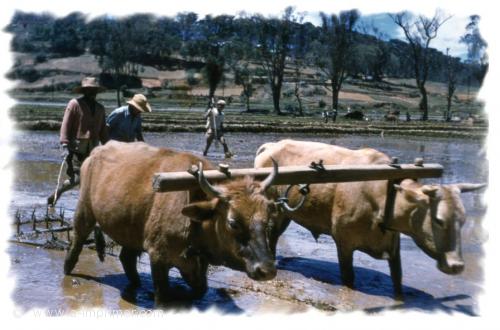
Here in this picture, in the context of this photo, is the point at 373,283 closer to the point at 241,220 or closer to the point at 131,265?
the point at 131,265

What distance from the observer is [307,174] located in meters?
6.62

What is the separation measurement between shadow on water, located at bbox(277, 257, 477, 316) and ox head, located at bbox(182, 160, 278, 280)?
2166 millimetres

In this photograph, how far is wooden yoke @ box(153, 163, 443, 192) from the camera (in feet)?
18.3

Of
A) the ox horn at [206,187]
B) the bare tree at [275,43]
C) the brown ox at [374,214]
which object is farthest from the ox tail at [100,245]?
the bare tree at [275,43]

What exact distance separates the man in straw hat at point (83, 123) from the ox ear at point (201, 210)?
3.89 m

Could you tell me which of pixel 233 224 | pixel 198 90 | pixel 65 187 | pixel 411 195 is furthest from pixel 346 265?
pixel 198 90

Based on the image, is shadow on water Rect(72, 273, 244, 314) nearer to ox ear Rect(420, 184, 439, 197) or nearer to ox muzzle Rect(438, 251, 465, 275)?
ox muzzle Rect(438, 251, 465, 275)

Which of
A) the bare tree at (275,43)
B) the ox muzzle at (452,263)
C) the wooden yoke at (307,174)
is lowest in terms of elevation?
the ox muzzle at (452,263)

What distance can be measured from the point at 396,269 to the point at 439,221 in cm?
120

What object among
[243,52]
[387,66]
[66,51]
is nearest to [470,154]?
[243,52]

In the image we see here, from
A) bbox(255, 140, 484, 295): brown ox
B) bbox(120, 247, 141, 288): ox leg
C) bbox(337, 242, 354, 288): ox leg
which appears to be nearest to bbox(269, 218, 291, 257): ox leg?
bbox(255, 140, 484, 295): brown ox

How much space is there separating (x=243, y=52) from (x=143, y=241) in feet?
248

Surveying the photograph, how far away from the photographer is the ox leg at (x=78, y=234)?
7438mm

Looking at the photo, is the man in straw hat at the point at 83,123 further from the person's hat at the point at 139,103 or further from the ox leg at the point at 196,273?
the ox leg at the point at 196,273
